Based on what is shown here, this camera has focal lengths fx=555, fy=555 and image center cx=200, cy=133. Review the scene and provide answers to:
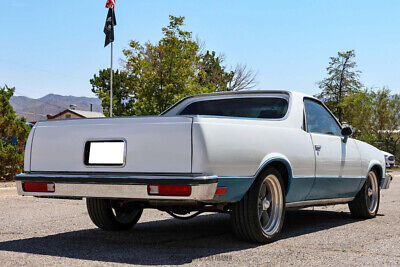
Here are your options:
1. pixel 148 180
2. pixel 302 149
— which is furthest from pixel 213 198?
pixel 302 149

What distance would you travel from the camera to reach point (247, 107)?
6.67 metres

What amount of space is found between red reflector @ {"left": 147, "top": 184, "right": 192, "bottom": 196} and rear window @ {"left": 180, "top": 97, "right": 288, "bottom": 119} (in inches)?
82.9

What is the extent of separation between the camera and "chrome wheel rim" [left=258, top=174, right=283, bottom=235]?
5684mm

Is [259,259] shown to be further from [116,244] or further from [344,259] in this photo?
[116,244]

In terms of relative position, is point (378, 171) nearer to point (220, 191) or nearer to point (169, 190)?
point (220, 191)

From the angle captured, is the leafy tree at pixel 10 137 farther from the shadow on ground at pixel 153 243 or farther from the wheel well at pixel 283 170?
the wheel well at pixel 283 170

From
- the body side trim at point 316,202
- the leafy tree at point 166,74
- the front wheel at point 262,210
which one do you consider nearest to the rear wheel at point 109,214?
the front wheel at point 262,210

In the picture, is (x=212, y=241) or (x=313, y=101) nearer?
(x=212, y=241)

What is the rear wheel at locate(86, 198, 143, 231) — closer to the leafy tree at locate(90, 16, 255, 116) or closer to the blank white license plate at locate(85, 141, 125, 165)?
the blank white license plate at locate(85, 141, 125, 165)

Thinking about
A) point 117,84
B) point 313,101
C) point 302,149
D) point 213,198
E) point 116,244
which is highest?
point 117,84

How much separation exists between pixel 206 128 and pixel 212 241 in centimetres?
158

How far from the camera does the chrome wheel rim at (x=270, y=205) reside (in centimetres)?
568

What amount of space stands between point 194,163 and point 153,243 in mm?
1400

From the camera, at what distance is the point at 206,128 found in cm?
483
